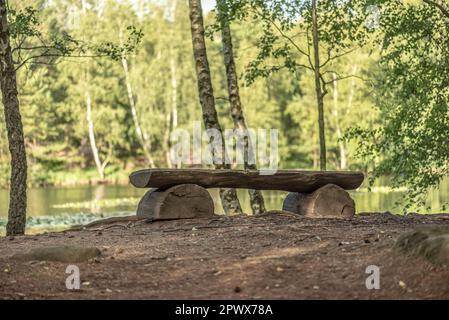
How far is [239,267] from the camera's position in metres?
7.11

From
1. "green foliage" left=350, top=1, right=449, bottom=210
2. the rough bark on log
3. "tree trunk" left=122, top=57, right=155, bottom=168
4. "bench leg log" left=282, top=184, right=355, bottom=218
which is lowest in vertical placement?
"bench leg log" left=282, top=184, right=355, bottom=218

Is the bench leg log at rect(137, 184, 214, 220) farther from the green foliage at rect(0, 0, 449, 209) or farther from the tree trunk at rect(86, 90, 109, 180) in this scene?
the tree trunk at rect(86, 90, 109, 180)

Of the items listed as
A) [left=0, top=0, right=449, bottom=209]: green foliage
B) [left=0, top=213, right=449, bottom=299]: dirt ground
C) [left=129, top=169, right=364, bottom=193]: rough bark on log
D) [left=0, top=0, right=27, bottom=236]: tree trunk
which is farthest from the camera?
[left=0, top=0, right=449, bottom=209]: green foliage

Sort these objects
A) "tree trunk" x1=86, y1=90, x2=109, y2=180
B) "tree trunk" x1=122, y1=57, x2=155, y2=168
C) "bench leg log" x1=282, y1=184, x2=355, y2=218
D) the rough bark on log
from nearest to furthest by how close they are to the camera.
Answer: the rough bark on log < "bench leg log" x1=282, y1=184, x2=355, y2=218 < "tree trunk" x1=122, y1=57, x2=155, y2=168 < "tree trunk" x1=86, y1=90, x2=109, y2=180

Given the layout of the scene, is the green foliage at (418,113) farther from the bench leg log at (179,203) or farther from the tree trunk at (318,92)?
the bench leg log at (179,203)

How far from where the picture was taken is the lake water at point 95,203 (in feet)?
80.3

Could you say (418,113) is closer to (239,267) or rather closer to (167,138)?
(239,267)

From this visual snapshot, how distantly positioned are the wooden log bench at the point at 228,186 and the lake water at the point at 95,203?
9.42m

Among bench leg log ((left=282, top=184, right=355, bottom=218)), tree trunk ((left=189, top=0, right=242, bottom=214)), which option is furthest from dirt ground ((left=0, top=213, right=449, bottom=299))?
tree trunk ((left=189, top=0, right=242, bottom=214))

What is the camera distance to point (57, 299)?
6254 mm

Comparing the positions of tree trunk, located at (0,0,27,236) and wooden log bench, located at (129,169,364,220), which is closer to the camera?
wooden log bench, located at (129,169,364,220)

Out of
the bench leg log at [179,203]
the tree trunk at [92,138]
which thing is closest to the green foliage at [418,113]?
the bench leg log at [179,203]

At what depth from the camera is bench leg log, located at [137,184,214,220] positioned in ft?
36.5

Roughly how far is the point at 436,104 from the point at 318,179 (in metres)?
2.73
